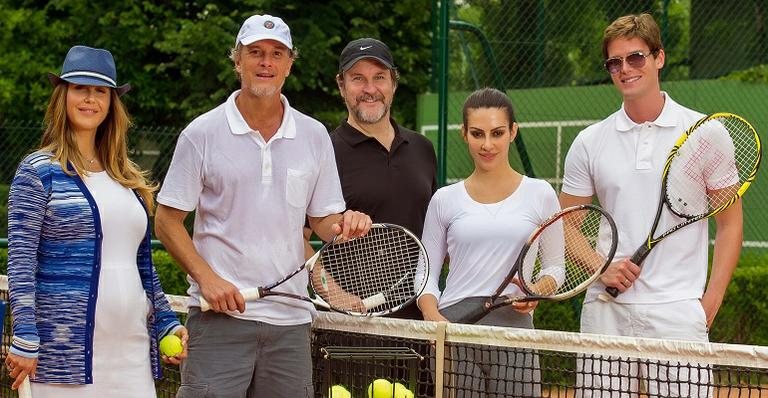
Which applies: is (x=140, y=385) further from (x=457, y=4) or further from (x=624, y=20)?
(x=457, y=4)

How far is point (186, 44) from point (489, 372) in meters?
11.6

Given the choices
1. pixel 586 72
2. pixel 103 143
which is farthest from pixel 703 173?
pixel 586 72

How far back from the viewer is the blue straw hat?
3578 mm

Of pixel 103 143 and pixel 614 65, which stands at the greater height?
pixel 614 65

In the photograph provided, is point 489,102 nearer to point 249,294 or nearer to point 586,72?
point 249,294

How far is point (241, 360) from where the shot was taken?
381 centimetres

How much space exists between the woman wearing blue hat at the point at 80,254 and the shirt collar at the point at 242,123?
354mm

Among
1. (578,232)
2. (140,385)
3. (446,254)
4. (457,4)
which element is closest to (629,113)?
(578,232)

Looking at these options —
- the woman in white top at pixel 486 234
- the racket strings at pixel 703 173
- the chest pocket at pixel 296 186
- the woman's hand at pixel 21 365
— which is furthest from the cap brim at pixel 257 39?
the racket strings at pixel 703 173

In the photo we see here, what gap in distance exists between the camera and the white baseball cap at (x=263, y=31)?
3904 mm

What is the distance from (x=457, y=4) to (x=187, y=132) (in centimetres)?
599

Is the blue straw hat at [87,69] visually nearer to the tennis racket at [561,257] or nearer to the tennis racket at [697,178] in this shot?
the tennis racket at [561,257]

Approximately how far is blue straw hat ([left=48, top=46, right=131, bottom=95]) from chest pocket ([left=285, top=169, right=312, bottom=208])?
0.59 meters

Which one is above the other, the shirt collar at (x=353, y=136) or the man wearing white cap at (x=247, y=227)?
the shirt collar at (x=353, y=136)
